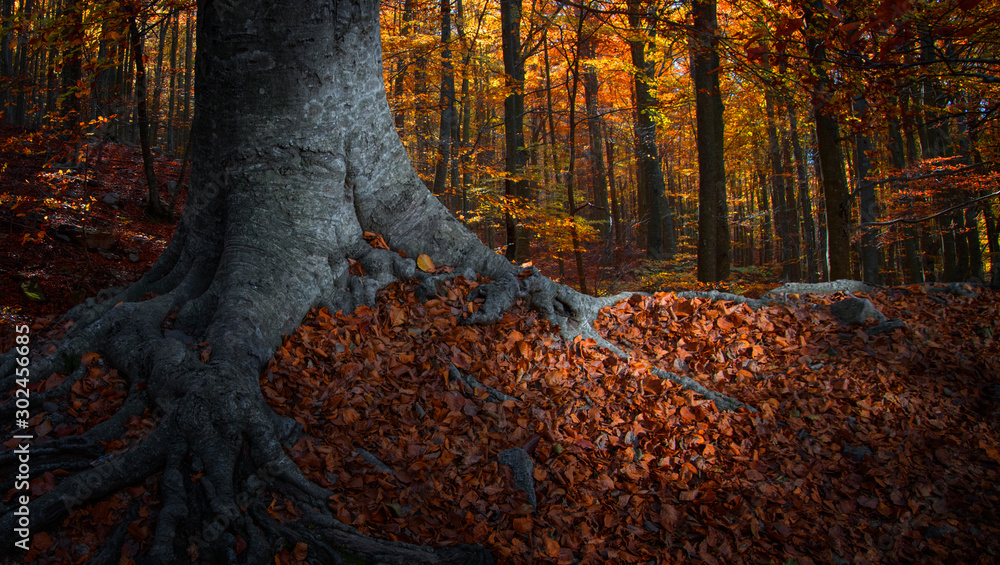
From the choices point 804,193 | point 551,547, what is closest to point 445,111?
point 551,547

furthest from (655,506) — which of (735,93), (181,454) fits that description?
(735,93)

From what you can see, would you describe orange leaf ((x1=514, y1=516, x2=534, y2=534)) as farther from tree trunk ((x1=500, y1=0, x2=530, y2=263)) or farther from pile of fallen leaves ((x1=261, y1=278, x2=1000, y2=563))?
tree trunk ((x1=500, y1=0, x2=530, y2=263))

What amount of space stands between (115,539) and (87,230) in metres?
7.03

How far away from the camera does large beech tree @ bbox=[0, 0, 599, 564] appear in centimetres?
230

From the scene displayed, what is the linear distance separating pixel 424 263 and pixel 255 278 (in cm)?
135

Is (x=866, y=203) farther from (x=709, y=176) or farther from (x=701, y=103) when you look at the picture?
(x=701, y=103)

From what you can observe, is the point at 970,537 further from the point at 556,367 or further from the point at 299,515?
the point at 299,515

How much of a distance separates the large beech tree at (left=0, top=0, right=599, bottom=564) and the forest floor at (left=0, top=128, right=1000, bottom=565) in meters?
0.12

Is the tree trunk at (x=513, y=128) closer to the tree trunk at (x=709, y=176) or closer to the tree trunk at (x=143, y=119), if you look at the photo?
the tree trunk at (x=709, y=176)

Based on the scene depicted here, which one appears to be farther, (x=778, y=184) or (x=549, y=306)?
(x=778, y=184)

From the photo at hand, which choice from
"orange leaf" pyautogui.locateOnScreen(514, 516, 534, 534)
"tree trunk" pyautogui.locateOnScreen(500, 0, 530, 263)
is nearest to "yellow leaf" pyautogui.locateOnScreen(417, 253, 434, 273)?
"orange leaf" pyautogui.locateOnScreen(514, 516, 534, 534)

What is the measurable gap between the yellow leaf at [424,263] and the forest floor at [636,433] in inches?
12.7

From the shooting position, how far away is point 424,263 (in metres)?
4.20

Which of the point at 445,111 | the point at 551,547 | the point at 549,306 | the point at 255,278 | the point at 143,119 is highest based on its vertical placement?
the point at 445,111
